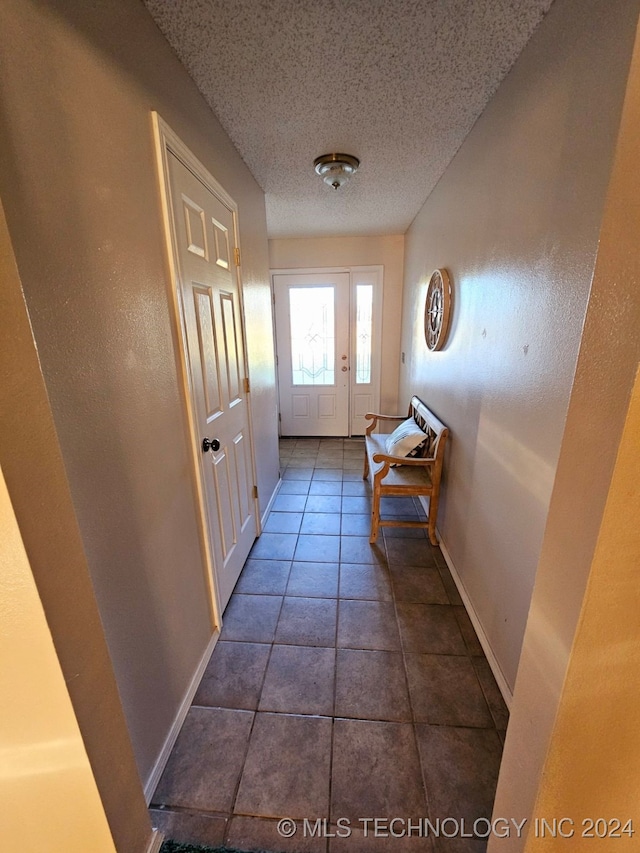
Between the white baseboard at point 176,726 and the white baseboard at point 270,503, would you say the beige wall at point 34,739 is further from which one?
the white baseboard at point 270,503

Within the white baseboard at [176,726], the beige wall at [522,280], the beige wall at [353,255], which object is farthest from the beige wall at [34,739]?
the beige wall at [353,255]

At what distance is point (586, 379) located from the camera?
1.90ft

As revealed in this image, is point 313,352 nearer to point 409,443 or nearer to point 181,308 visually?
point 409,443

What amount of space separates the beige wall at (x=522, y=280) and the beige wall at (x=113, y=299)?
127cm

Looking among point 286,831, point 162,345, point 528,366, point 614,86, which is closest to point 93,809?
point 286,831

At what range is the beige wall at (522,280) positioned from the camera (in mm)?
925

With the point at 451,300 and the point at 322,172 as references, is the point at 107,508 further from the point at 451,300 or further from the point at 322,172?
the point at 322,172

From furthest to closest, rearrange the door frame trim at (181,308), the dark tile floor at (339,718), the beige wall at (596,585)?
the door frame trim at (181,308), the dark tile floor at (339,718), the beige wall at (596,585)

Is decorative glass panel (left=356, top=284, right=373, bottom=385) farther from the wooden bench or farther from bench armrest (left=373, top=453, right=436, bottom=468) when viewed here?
bench armrest (left=373, top=453, right=436, bottom=468)

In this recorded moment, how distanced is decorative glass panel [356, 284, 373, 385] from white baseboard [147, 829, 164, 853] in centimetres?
393

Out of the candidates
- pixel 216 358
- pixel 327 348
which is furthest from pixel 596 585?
pixel 327 348

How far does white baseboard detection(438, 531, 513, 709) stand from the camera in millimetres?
1348

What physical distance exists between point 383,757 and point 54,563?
4.18 ft

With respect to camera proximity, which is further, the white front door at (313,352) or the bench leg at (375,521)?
the white front door at (313,352)
